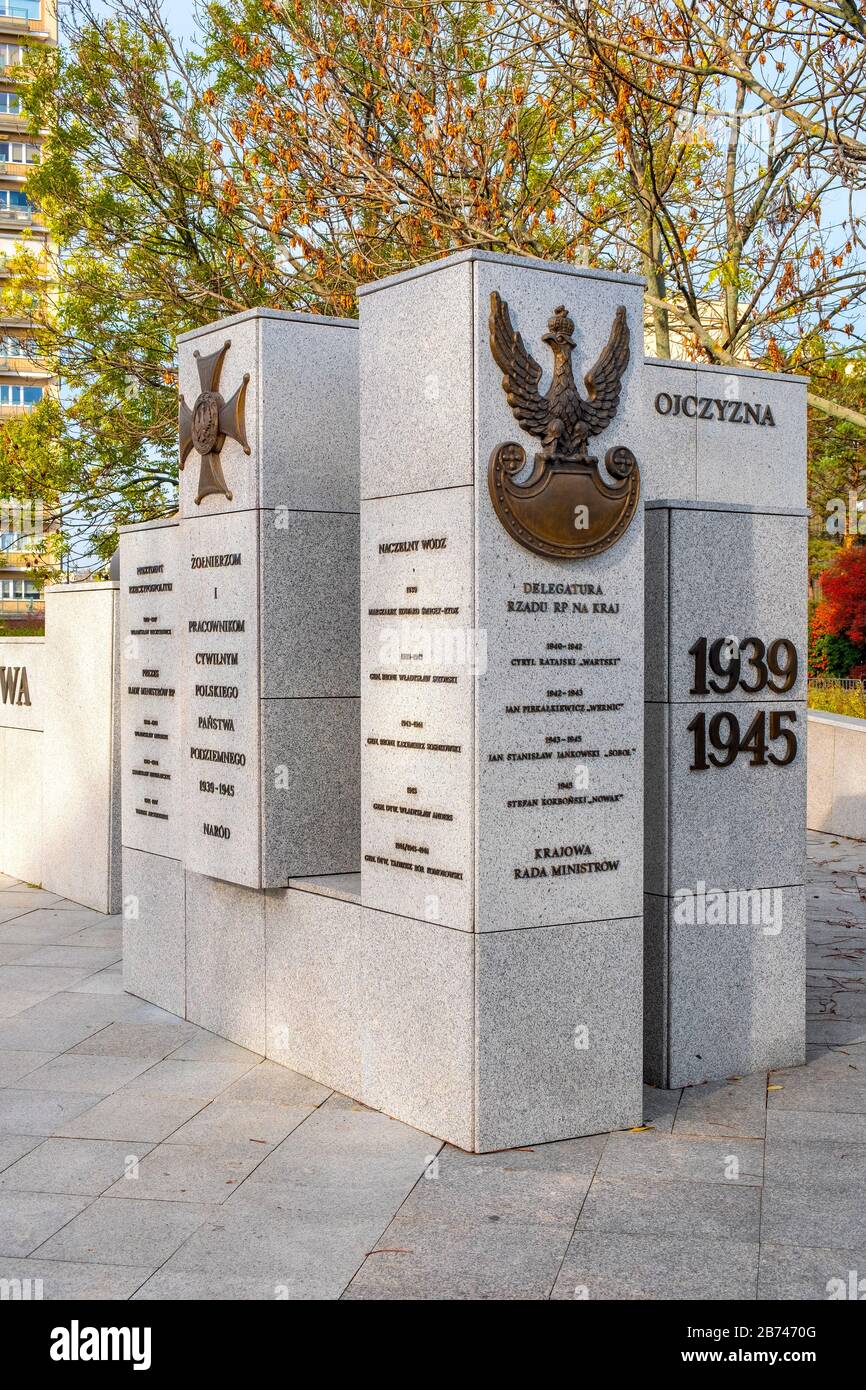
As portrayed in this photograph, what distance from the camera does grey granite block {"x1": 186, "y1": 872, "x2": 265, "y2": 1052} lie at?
7.71m

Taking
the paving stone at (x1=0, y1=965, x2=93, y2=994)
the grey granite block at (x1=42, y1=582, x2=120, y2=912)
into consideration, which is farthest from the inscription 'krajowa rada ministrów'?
the grey granite block at (x1=42, y1=582, x2=120, y2=912)

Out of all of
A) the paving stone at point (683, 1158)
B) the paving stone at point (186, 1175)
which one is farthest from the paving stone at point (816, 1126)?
the paving stone at point (186, 1175)

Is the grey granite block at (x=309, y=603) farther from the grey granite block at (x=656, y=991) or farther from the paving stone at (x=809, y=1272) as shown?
the paving stone at (x=809, y=1272)

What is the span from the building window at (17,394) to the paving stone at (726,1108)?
74.4 m

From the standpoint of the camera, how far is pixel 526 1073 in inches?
238

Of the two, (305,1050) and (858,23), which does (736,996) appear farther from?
(858,23)

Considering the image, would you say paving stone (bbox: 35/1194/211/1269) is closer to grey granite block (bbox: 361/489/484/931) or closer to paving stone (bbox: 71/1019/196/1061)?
grey granite block (bbox: 361/489/484/931)

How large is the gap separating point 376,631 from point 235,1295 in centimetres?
293

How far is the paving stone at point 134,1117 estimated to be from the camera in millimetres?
6336

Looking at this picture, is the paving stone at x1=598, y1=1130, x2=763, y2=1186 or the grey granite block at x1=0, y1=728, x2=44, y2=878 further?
the grey granite block at x1=0, y1=728, x2=44, y2=878

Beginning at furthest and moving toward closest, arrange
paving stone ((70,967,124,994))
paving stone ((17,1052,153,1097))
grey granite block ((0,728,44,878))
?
grey granite block ((0,728,44,878))
paving stone ((70,967,124,994))
paving stone ((17,1052,153,1097))

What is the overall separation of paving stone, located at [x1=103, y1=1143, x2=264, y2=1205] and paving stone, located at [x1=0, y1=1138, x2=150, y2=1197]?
63mm

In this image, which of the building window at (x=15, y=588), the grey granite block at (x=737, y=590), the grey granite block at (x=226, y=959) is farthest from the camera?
the building window at (x=15, y=588)

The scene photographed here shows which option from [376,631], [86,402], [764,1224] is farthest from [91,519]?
[764,1224]
